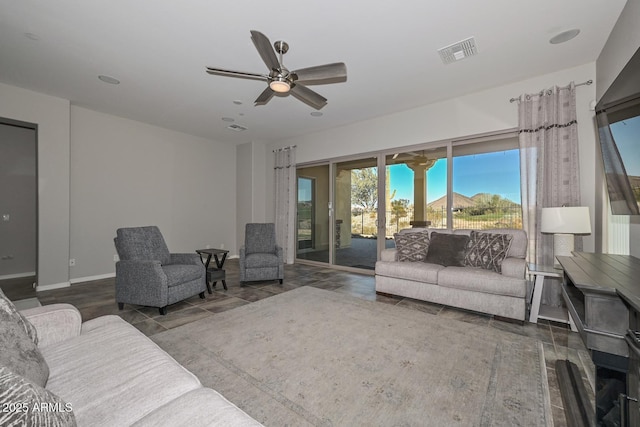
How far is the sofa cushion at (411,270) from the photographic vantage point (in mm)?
3312

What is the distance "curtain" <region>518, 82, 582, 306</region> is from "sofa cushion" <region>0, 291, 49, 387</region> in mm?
4394

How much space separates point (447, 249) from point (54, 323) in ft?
12.3

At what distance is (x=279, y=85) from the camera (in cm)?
258

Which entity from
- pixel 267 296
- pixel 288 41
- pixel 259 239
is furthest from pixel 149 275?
pixel 288 41

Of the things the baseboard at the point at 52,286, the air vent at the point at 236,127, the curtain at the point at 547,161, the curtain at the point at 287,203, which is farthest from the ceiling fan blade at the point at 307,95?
the baseboard at the point at 52,286

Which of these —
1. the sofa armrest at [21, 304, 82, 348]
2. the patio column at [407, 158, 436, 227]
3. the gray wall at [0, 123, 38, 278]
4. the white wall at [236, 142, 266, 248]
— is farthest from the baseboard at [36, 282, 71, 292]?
the patio column at [407, 158, 436, 227]

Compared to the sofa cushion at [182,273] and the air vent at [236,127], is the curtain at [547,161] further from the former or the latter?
the air vent at [236,127]

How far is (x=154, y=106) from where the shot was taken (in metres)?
4.47

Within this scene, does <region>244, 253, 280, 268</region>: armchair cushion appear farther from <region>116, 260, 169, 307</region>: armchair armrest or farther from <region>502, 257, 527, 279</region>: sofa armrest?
<region>502, 257, 527, 279</region>: sofa armrest

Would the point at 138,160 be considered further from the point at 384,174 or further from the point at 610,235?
the point at 610,235

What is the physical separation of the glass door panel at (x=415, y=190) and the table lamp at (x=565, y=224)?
1516 millimetres

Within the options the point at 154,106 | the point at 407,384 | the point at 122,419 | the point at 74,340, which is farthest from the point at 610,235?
the point at 154,106

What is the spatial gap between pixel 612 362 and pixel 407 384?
3.46 ft

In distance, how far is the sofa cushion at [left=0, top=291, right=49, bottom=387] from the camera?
35.3 inches
